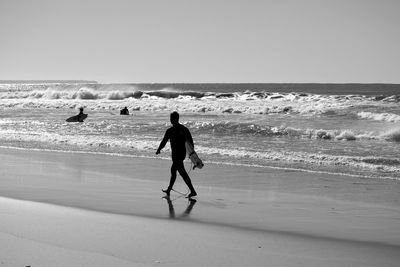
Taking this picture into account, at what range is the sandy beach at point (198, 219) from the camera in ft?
21.9

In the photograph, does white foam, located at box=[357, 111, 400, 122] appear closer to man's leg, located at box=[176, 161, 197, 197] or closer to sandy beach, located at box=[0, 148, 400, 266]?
sandy beach, located at box=[0, 148, 400, 266]

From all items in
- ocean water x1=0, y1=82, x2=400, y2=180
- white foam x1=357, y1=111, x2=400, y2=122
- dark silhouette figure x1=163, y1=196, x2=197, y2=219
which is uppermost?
white foam x1=357, y1=111, x2=400, y2=122

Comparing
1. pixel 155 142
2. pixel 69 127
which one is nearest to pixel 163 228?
pixel 155 142

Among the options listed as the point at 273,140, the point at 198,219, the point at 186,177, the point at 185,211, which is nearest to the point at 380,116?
the point at 273,140

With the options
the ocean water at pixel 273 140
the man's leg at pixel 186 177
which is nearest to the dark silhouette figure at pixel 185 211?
the man's leg at pixel 186 177

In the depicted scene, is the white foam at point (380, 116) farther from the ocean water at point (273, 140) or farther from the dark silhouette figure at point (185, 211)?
the dark silhouette figure at point (185, 211)

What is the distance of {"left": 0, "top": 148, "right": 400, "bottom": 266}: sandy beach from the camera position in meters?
6.69

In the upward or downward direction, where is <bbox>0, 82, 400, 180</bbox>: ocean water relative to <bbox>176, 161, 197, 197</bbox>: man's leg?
downward

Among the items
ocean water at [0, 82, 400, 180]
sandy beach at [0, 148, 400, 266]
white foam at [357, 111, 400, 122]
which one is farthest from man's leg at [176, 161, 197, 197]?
Result: white foam at [357, 111, 400, 122]

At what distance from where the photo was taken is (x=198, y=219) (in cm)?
890

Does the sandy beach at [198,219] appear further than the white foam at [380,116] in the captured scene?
No

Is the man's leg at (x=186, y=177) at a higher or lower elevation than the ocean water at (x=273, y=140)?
higher

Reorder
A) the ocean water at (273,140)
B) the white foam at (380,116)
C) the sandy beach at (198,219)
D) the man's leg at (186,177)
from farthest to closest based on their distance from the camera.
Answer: the white foam at (380,116)
the ocean water at (273,140)
the man's leg at (186,177)
the sandy beach at (198,219)

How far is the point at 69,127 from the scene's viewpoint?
1131 inches
